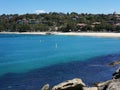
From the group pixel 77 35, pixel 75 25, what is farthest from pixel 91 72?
pixel 75 25

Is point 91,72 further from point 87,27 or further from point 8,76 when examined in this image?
point 87,27

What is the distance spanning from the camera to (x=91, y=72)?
150 feet

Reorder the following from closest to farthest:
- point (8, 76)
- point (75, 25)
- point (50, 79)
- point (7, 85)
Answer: point (7, 85) → point (50, 79) → point (8, 76) → point (75, 25)

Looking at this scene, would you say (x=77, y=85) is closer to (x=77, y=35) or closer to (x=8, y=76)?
(x=8, y=76)

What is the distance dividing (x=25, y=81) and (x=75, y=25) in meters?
152

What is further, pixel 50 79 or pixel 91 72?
pixel 91 72

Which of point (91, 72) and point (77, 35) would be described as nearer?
point (91, 72)

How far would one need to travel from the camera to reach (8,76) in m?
44.0

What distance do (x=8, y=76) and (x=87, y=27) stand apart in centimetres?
14435

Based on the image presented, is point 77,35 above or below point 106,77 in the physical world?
below

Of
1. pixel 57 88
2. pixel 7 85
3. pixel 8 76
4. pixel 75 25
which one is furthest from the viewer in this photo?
pixel 75 25

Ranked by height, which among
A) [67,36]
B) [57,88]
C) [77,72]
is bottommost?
[67,36]

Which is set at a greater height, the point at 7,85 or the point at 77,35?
the point at 7,85

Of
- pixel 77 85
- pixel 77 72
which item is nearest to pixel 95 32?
pixel 77 72
